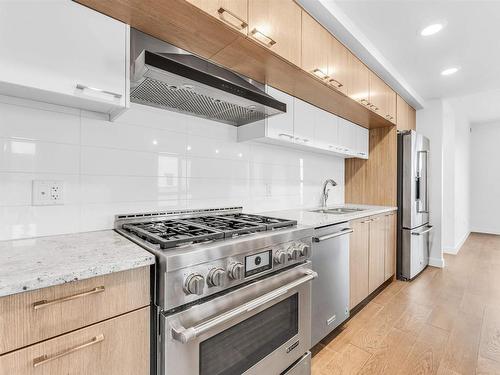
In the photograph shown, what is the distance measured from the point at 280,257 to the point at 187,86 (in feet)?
3.15

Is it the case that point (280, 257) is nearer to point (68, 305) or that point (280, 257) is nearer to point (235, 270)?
point (235, 270)

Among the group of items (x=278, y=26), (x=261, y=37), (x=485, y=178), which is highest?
(x=278, y=26)

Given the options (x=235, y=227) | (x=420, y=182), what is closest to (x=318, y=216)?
(x=235, y=227)

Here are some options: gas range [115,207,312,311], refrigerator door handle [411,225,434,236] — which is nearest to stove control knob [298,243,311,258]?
gas range [115,207,312,311]

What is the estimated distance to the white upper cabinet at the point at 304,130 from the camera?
1.85m

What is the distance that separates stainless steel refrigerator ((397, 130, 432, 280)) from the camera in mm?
3033

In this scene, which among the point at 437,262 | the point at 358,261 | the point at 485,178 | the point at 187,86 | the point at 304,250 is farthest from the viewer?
the point at 485,178

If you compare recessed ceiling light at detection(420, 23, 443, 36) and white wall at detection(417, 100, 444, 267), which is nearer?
recessed ceiling light at detection(420, 23, 443, 36)

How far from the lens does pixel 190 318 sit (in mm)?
947

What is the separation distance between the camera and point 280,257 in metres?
1.30

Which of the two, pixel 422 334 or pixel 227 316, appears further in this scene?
pixel 422 334

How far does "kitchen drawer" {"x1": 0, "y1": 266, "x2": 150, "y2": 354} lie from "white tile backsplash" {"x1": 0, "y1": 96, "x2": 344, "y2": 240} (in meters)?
0.60

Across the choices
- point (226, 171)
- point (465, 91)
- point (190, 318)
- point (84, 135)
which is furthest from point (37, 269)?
point (465, 91)

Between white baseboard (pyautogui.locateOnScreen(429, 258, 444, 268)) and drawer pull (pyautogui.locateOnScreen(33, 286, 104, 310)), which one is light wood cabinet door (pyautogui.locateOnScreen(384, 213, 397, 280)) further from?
drawer pull (pyautogui.locateOnScreen(33, 286, 104, 310))
